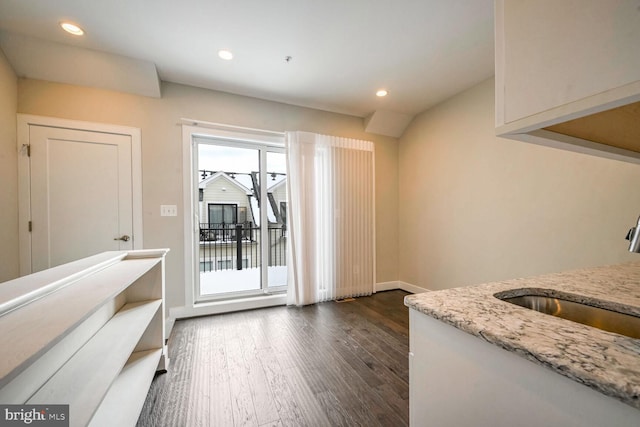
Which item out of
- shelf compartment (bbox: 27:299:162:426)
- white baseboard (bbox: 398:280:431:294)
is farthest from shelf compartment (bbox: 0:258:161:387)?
white baseboard (bbox: 398:280:431:294)

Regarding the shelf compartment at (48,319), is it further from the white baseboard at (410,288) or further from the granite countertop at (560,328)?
the white baseboard at (410,288)

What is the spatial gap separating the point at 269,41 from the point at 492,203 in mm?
2773

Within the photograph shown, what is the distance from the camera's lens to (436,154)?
3232 millimetres

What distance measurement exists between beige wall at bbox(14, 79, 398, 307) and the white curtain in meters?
0.40

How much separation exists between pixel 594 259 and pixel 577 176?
0.69 m

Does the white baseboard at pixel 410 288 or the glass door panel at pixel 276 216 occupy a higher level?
the glass door panel at pixel 276 216

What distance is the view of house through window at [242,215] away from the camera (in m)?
2.99

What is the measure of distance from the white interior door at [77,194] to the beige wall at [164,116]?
17cm

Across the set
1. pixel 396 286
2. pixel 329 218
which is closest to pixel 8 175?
pixel 329 218

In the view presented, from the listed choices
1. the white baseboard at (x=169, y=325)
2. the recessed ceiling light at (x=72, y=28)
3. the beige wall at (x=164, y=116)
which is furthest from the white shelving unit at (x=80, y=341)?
the recessed ceiling light at (x=72, y=28)

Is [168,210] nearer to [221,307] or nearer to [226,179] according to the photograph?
[226,179]

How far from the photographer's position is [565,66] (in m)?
0.56

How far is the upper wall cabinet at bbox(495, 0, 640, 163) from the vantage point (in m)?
0.48

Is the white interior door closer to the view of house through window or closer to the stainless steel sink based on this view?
the view of house through window
